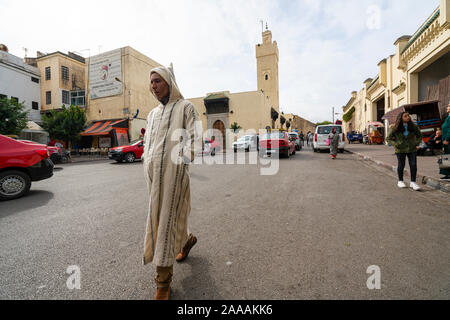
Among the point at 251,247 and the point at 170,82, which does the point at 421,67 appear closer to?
the point at 251,247

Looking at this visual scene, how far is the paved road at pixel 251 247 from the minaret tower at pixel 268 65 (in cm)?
3959

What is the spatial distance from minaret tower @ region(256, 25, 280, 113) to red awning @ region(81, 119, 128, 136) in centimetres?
2815

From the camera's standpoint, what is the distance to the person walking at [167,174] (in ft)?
5.63

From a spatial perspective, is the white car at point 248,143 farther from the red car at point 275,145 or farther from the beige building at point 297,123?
the beige building at point 297,123

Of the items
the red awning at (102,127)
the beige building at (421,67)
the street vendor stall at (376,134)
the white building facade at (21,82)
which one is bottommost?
the street vendor stall at (376,134)

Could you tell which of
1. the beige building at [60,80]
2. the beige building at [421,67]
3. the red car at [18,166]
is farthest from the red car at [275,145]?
the beige building at [60,80]

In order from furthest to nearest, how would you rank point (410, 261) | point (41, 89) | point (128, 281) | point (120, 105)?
point (41, 89), point (120, 105), point (410, 261), point (128, 281)

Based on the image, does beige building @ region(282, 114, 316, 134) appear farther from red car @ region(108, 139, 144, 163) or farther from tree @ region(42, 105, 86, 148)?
red car @ region(108, 139, 144, 163)

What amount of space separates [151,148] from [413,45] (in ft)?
54.9

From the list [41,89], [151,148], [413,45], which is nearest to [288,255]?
[151,148]

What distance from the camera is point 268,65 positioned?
41.3 m

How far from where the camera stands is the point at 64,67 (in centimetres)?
2361

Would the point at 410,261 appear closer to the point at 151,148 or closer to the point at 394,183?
the point at 151,148

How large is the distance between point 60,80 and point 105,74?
17.0ft
